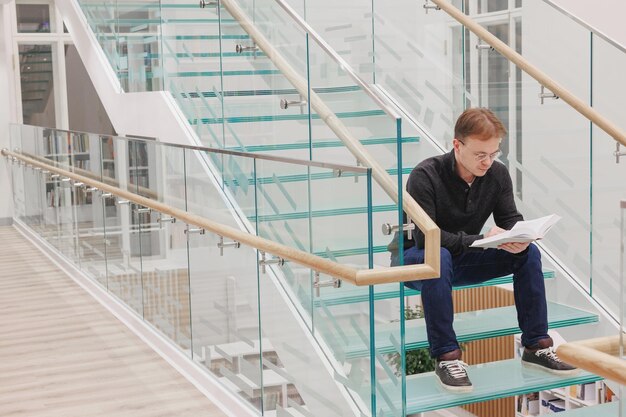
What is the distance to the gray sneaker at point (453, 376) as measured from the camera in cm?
311

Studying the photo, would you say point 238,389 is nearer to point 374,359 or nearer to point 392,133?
point 374,359

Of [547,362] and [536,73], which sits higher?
[536,73]

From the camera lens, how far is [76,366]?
474cm

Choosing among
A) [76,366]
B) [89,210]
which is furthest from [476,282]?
[89,210]

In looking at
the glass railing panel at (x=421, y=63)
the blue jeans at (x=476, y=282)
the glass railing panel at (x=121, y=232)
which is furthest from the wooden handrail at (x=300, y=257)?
the glass railing panel at (x=421, y=63)

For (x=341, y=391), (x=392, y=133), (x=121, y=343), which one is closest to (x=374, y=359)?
(x=341, y=391)

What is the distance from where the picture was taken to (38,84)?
12883 millimetres

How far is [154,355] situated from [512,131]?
2.30 meters

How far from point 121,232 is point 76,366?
48.7 inches

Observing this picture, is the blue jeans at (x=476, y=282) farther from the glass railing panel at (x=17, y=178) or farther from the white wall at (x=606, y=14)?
the glass railing panel at (x=17, y=178)

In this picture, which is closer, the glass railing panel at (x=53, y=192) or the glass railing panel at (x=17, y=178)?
the glass railing panel at (x=53, y=192)

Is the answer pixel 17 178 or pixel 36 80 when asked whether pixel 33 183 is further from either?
pixel 36 80

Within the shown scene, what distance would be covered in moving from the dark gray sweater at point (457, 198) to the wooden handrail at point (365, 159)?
0.28 meters

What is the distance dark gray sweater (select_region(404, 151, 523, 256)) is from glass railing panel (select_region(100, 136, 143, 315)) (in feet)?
7.90
